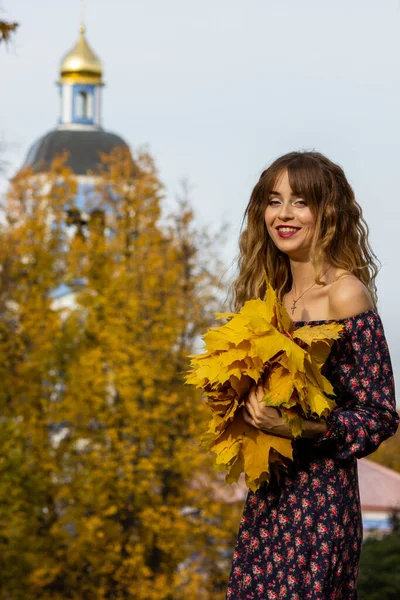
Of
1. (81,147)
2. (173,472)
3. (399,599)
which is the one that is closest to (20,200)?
(173,472)

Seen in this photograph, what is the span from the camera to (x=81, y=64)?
5825 cm

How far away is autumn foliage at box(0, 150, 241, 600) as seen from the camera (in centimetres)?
2264

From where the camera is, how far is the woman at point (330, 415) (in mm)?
3625

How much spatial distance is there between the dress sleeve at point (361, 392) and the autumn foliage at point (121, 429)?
58.3ft

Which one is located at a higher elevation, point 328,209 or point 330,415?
point 328,209

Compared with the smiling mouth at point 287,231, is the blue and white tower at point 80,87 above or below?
above

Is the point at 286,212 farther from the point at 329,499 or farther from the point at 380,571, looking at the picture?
the point at 380,571

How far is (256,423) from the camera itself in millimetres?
3568

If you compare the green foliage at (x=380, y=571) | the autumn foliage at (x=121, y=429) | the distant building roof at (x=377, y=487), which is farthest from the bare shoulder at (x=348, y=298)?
the distant building roof at (x=377, y=487)

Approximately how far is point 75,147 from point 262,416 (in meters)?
52.5

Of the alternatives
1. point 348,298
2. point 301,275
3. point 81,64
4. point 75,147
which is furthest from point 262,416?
point 81,64

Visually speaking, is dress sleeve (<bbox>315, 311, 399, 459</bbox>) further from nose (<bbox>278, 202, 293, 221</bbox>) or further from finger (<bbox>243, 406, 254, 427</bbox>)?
nose (<bbox>278, 202, 293, 221</bbox>)

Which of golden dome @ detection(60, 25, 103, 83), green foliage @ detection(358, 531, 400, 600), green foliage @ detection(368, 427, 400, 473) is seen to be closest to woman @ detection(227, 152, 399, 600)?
green foliage @ detection(358, 531, 400, 600)

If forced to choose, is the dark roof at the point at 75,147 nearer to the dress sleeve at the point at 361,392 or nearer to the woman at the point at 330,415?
the woman at the point at 330,415
